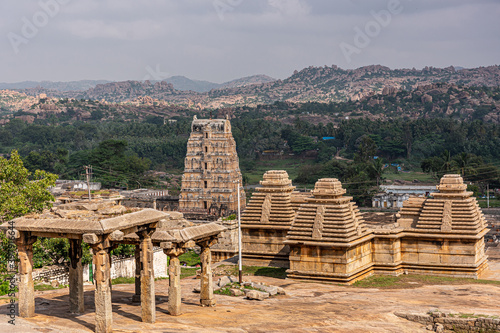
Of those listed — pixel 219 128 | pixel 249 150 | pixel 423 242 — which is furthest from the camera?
pixel 249 150

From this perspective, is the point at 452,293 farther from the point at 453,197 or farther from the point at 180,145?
the point at 180,145

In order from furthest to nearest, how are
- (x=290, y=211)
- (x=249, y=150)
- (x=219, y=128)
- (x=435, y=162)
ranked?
1. (x=249, y=150)
2. (x=435, y=162)
3. (x=219, y=128)
4. (x=290, y=211)

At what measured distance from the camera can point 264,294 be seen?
2227 centimetres

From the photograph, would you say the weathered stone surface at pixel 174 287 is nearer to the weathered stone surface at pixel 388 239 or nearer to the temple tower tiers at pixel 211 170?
the weathered stone surface at pixel 388 239

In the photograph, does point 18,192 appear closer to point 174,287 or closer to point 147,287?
point 174,287

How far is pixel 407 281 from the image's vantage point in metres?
26.1

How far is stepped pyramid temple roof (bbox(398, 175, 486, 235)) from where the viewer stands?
27.2 metres

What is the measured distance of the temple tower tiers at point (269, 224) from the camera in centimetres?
2911

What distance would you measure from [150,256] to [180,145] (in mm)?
124284

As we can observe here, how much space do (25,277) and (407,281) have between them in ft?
47.7

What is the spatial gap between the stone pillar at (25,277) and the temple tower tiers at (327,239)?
10640mm

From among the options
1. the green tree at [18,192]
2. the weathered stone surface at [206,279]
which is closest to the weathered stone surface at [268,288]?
the weathered stone surface at [206,279]

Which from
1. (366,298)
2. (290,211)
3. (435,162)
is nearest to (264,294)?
(366,298)

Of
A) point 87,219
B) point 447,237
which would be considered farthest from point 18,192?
point 447,237
